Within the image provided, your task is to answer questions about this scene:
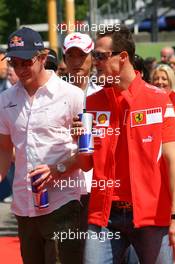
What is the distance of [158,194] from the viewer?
434 centimetres

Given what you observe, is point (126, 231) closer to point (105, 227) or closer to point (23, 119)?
point (105, 227)

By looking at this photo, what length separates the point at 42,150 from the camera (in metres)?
4.78

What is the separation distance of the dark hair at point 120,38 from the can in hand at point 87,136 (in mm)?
417

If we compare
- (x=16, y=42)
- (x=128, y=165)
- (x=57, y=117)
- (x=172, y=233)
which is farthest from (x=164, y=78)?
(x=172, y=233)

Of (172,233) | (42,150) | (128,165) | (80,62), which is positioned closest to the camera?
(172,233)

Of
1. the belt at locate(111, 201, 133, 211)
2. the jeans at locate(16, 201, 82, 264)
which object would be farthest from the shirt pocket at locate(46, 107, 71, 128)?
the belt at locate(111, 201, 133, 211)

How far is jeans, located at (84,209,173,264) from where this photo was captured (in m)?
4.36

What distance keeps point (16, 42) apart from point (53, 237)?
1.22 metres

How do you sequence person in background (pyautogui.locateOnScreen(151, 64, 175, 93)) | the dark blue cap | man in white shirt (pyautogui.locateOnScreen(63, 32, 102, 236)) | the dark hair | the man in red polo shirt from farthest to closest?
person in background (pyautogui.locateOnScreen(151, 64, 175, 93)) < man in white shirt (pyautogui.locateOnScreen(63, 32, 102, 236)) < the dark blue cap < the dark hair < the man in red polo shirt

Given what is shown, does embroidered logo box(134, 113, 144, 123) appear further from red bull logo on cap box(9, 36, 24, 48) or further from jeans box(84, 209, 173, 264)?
red bull logo on cap box(9, 36, 24, 48)

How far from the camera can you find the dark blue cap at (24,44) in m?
4.66

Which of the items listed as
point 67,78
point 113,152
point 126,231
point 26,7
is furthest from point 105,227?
point 26,7

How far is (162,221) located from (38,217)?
865mm

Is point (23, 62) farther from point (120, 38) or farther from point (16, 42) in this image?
point (120, 38)
